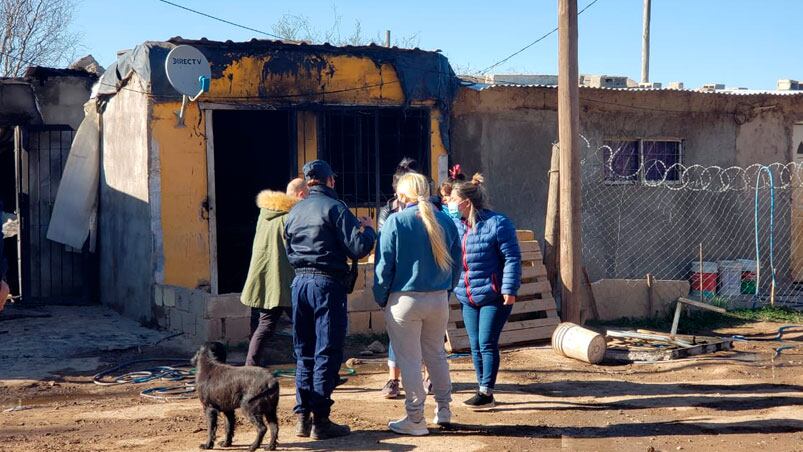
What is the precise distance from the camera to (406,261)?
6.25m

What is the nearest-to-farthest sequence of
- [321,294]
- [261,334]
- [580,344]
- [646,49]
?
[321,294]
[261,334]
[580,344]
[646,49]

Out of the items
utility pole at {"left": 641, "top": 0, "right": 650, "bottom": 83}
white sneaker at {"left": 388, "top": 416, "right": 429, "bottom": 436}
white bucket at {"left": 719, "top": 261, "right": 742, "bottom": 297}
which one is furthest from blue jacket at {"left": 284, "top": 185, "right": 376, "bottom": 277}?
utility pole at {"left": 641, "top": 0, "right": 650, "bottom": 83}

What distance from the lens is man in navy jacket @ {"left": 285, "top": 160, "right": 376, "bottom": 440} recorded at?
20.4 ft

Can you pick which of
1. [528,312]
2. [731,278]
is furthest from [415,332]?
[731,278]

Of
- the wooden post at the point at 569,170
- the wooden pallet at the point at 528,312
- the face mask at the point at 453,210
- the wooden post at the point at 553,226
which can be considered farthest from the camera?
the wooden post at the point at 553,226

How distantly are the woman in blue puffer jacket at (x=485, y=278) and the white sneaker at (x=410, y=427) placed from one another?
0.93m

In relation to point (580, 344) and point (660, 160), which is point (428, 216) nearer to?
point (580, 344)

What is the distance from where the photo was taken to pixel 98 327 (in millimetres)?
11602

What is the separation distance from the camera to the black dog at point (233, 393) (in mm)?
5938

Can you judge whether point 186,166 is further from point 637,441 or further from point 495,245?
point 637,441

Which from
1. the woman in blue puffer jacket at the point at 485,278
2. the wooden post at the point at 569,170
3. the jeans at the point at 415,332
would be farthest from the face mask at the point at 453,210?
the wooden post at the point at 569,170

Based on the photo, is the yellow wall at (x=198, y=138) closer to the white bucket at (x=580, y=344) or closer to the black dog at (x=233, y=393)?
the white bucket at (x=580, y=344)

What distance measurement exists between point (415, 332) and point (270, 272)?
6.08ft

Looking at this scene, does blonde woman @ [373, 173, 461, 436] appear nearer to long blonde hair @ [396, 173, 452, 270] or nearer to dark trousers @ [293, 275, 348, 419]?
long blonde hair @ [396, 173, 452, 270]
